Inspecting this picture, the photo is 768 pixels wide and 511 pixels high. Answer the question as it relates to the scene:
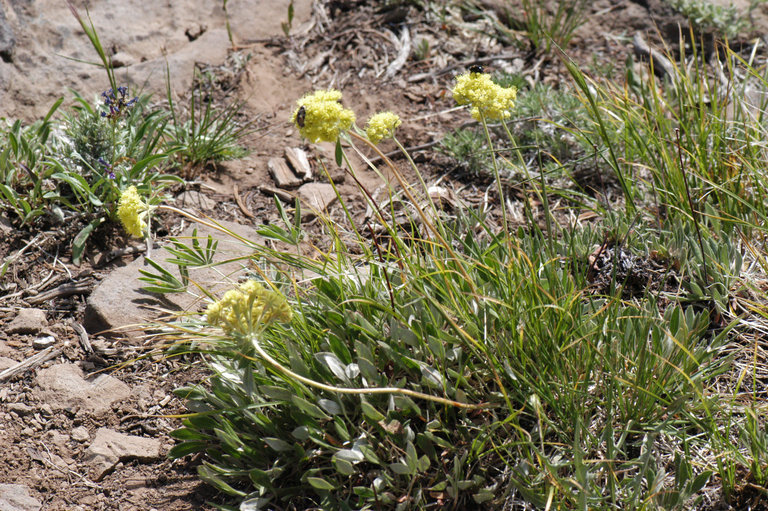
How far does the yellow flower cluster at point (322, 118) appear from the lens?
82.5 inches

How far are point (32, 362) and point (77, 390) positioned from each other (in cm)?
27

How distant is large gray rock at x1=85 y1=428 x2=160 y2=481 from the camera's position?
246 cm

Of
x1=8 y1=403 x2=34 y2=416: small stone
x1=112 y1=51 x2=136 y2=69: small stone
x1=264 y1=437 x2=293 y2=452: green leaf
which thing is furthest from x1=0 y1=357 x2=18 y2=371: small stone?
x1=112 y1=51 x2=136 y2=69: small stone

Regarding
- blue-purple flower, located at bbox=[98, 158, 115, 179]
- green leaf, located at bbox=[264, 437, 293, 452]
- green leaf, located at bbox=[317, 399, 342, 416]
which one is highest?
blue-purple flower, located at bbox=[98, 158, 115, 179]

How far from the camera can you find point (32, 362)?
2.84 meters

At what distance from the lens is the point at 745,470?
210cm

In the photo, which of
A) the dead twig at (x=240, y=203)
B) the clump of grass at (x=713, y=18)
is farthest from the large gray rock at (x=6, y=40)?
the clump of grass at (x=713, y=18)

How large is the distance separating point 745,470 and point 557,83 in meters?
3.06

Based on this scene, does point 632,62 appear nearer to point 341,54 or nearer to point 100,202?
point 341,54

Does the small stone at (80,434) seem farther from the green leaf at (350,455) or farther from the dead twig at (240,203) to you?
the dead twig at (240,203)

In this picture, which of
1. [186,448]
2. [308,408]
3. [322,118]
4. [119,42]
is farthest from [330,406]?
[119,42]

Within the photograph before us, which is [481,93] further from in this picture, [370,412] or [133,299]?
[133,299]

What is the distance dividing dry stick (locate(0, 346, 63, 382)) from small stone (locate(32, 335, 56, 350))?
0.03 metres

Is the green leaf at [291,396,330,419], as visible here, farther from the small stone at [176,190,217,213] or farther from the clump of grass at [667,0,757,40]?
the clump of grass at [667,0,757,40]
